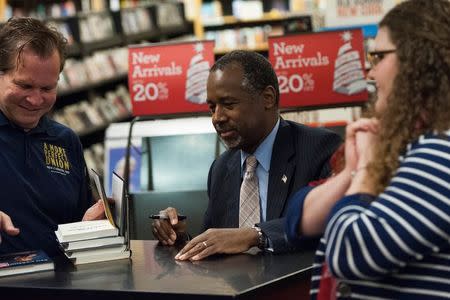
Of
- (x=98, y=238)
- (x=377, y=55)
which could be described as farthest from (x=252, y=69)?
(x=377, y=55)

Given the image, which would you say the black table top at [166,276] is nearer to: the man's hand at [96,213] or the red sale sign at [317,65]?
the man's hand at [96,213]

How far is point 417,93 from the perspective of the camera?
1.69 metres

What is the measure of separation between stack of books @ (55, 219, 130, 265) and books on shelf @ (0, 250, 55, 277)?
0.09 metres

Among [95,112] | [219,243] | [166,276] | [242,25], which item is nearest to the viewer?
[166,276]

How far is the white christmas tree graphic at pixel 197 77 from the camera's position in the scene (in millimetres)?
4879

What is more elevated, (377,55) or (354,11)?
(377,55)

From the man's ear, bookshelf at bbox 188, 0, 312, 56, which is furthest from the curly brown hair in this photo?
bookshelf at bbox 188, 0, 312, 56

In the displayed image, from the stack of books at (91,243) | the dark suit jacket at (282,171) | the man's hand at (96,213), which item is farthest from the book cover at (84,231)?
the dark suit jacket at (282,171)

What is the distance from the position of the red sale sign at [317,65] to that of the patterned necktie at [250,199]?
64.5 inches

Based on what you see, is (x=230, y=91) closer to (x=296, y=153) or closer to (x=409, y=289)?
(x=296, y=153)

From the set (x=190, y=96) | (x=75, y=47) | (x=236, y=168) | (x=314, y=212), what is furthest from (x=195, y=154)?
(x=75, y=47)

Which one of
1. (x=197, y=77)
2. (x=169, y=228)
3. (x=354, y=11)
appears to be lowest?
(x=169, y=228)

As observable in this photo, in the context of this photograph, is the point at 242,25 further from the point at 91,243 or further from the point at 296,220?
the point at 296,220

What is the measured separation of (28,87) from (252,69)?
33.9 inches
